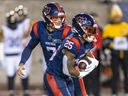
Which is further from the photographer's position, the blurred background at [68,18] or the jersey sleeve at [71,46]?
the blurred background at [68,18]

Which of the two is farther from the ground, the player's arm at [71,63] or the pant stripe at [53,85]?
the player's arm at [71,63]

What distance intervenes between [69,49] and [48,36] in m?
0.82

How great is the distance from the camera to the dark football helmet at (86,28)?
845cm

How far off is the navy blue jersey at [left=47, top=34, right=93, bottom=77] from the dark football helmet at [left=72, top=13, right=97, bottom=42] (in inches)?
3.8

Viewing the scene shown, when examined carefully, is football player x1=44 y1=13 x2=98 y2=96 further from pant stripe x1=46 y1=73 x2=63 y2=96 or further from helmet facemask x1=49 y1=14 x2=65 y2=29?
helmet facemask x1=49 y1=14 x2=65 y2=29

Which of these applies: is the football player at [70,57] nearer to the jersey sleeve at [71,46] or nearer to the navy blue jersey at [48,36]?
the jersey sleeve at [71,46]

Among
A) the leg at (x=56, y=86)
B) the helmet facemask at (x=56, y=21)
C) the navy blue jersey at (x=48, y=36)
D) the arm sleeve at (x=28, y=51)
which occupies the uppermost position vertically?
the helmet facemask at (x=56, y=21)

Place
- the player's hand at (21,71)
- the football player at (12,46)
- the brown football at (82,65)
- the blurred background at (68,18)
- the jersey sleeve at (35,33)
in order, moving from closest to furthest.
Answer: the brown football at (82,65), the player's hand at (21,71), the jersey sleeve at (35,33), the football player at (12,46), the blurred background at (68,18)

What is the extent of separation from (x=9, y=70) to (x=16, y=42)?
0.60m

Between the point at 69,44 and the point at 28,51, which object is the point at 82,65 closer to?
the point at 69,44

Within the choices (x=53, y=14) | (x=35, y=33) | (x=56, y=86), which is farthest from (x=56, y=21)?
(x=56, y=86)

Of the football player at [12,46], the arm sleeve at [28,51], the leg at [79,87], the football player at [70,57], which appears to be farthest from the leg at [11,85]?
the football player at [70,57]

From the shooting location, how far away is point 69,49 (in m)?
8.21

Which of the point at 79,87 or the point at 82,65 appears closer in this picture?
the point at 82,65
